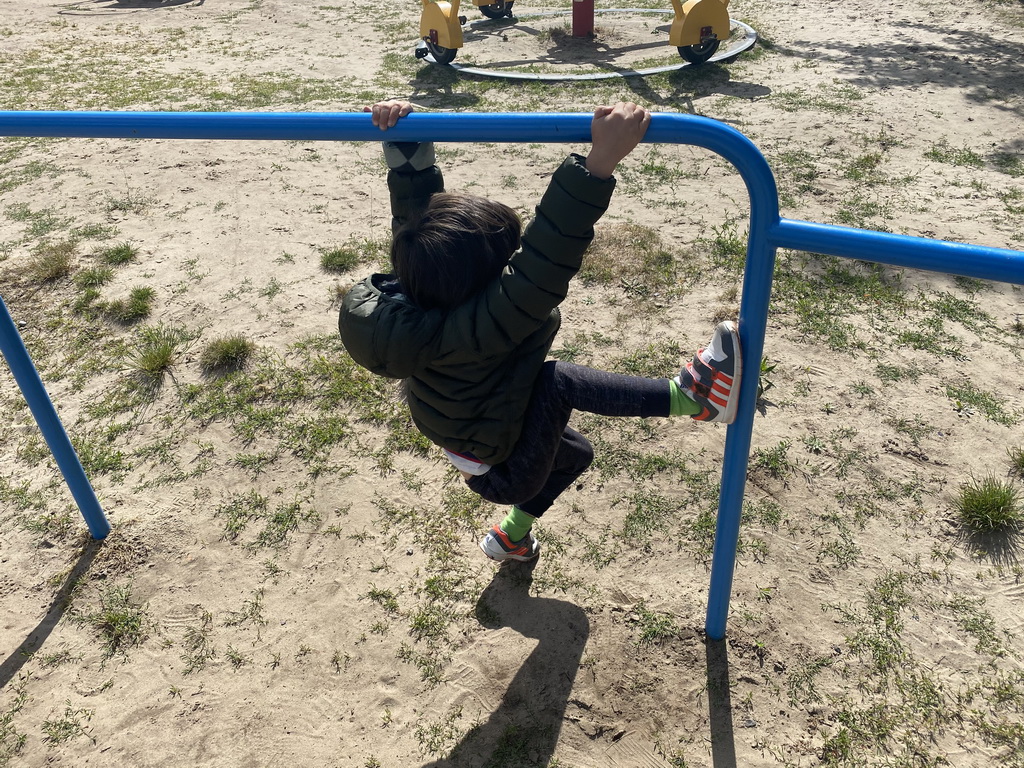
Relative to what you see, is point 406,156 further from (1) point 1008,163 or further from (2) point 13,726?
(1) point 1008,163

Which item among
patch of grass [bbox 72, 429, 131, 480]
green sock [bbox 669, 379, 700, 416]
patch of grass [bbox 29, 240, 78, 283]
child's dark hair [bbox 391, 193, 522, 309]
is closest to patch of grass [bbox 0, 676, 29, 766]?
patch of grass [bbox 72, 429, 131, 480]

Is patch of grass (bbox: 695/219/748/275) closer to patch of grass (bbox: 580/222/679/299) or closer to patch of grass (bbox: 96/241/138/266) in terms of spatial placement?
patch of grass (bbox: 580/222/679/299)

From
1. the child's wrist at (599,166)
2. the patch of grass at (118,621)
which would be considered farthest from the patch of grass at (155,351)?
the child's wrist at (599,166)

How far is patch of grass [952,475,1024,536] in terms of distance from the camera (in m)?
2.52

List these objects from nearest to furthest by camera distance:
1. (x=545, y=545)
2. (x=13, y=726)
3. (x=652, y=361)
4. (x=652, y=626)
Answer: (x=13, y=726)
(x=652, y=626)
(x=545, y=545)
(x=652, y=361)

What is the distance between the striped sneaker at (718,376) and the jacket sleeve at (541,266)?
1.29ft

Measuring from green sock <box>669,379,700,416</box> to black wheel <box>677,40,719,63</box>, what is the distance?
6440 mm

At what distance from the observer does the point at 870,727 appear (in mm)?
1995

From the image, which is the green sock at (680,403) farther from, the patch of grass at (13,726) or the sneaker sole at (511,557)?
the patch of grass at (13,726)

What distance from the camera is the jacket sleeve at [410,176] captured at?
207cm

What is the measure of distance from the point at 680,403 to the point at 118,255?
13.0ft

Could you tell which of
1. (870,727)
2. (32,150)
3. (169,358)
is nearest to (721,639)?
(870,727)

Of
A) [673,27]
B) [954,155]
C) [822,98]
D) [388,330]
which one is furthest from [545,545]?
[673,27]

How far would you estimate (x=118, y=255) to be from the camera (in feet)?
14.7
